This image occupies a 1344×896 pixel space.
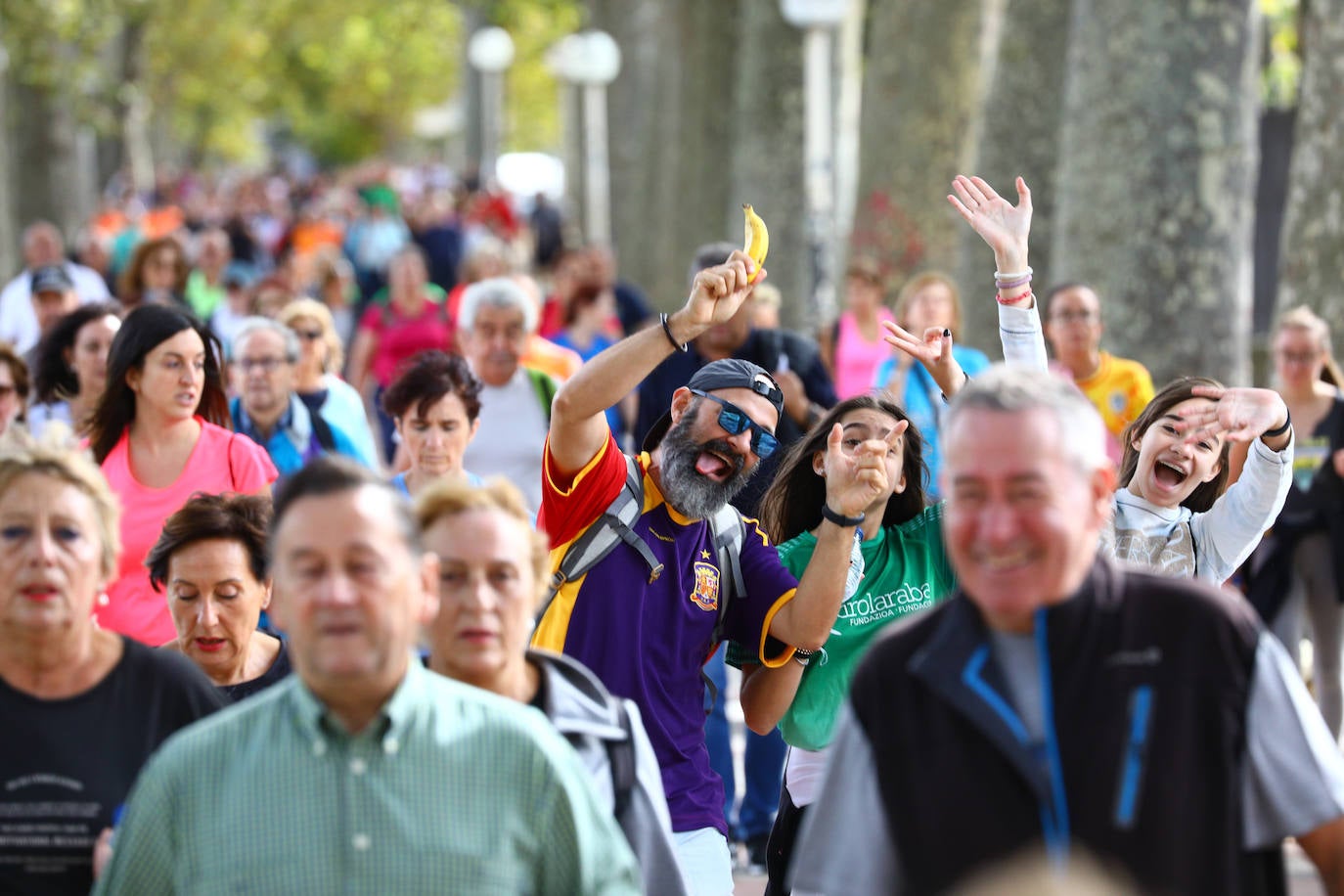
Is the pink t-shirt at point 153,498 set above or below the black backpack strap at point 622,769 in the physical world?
above

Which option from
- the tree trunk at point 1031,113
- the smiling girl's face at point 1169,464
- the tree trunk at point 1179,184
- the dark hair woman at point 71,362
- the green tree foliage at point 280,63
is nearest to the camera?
the smiling girl's face at point 1169,464

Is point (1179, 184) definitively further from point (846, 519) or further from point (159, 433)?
point (846, 519)

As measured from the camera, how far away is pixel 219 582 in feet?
16.8

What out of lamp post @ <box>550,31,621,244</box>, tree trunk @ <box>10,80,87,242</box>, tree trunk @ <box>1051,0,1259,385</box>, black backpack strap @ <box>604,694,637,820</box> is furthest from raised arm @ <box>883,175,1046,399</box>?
lamp post @ <box>550,31,621,244</box>

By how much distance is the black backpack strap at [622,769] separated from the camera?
3.60m

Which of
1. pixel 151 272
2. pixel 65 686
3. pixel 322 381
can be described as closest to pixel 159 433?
pixel 322 381

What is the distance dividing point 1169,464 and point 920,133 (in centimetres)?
1078

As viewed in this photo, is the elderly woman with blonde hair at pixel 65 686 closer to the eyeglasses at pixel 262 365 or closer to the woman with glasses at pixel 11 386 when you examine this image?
the woman with glasses at pixel 11 386

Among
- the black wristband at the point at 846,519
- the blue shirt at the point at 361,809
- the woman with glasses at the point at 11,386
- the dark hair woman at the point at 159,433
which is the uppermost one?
the woman with glasses at the point at 11,386

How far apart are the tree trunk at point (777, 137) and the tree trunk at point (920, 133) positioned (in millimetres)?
1964

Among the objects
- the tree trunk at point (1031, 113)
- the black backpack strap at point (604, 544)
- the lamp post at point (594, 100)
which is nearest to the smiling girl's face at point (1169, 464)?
the black backpack strap at point (604, 544)

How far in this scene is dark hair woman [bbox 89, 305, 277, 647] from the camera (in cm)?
648

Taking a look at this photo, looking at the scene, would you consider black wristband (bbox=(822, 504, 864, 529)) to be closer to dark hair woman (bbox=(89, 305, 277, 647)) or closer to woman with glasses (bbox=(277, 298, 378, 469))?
dark hair woman (bbox=(89, 305, 277, 647))

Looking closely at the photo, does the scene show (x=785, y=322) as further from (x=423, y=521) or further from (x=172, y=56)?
(x=172, y=56)
